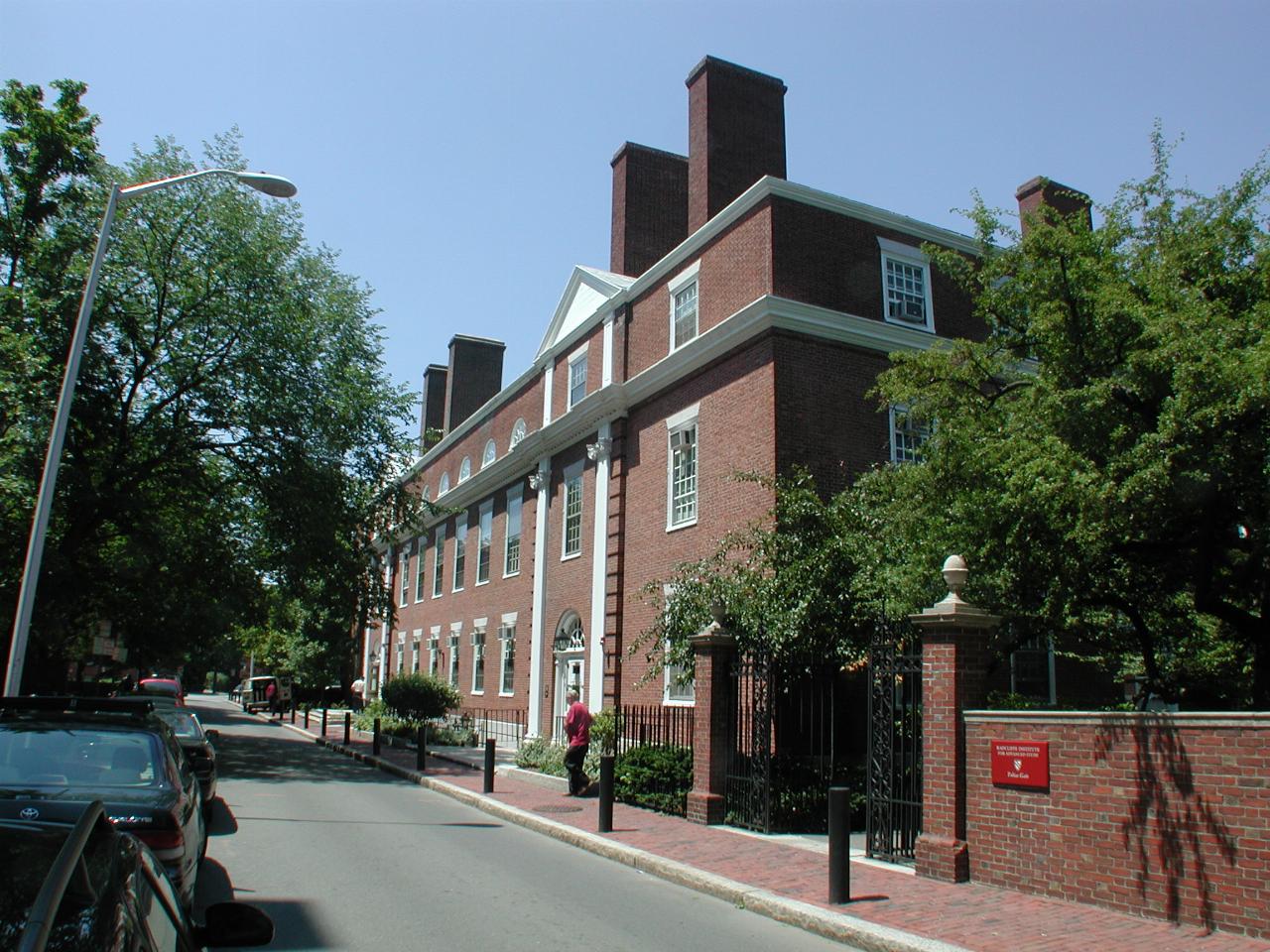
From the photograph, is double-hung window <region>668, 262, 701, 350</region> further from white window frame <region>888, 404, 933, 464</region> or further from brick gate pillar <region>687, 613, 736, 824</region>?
brick gate pillar <region>687, 613, 736, 824</region>

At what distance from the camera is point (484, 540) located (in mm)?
34625

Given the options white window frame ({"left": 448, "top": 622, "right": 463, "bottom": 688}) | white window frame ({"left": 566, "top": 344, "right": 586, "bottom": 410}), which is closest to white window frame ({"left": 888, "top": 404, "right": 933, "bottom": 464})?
white window frame ({"left": 566, "top": 344, "right": 586, "bottom": 410})

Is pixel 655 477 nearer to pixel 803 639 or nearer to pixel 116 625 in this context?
pixel 803 639

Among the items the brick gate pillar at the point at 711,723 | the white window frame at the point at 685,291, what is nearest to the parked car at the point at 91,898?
the brick gate pillar at the point at 711,723

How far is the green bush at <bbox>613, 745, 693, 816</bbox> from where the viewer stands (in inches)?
598

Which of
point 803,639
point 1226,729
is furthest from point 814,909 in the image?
point 803,639

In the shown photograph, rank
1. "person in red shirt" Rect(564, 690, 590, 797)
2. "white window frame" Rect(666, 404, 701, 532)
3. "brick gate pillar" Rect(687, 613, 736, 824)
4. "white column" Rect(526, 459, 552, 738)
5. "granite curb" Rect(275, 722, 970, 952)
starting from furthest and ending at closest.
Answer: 1. "white column" Rect(526, 459, 552, 738)
2. "white window frame" Rect(666, 404, 701, 532)
3. "person in red shirt" Rect(564, 690, 590, 797)
4. "brick gate pillar" Rect(687, 613, 736, 824)
5. "granite curb" Rect(275, 722, 970, 952)

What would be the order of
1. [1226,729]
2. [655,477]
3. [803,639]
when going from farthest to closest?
[655,477], [803,639], [1226,729]

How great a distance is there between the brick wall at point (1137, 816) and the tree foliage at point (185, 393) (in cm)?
1810

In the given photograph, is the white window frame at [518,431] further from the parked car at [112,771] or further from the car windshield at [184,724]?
the parked car at [112,771]

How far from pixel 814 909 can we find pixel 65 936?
727 centimetres

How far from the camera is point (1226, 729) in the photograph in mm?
7598

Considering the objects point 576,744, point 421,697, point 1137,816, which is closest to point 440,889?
point 1137,816

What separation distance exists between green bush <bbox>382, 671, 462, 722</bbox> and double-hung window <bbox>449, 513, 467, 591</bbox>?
5.88 m
